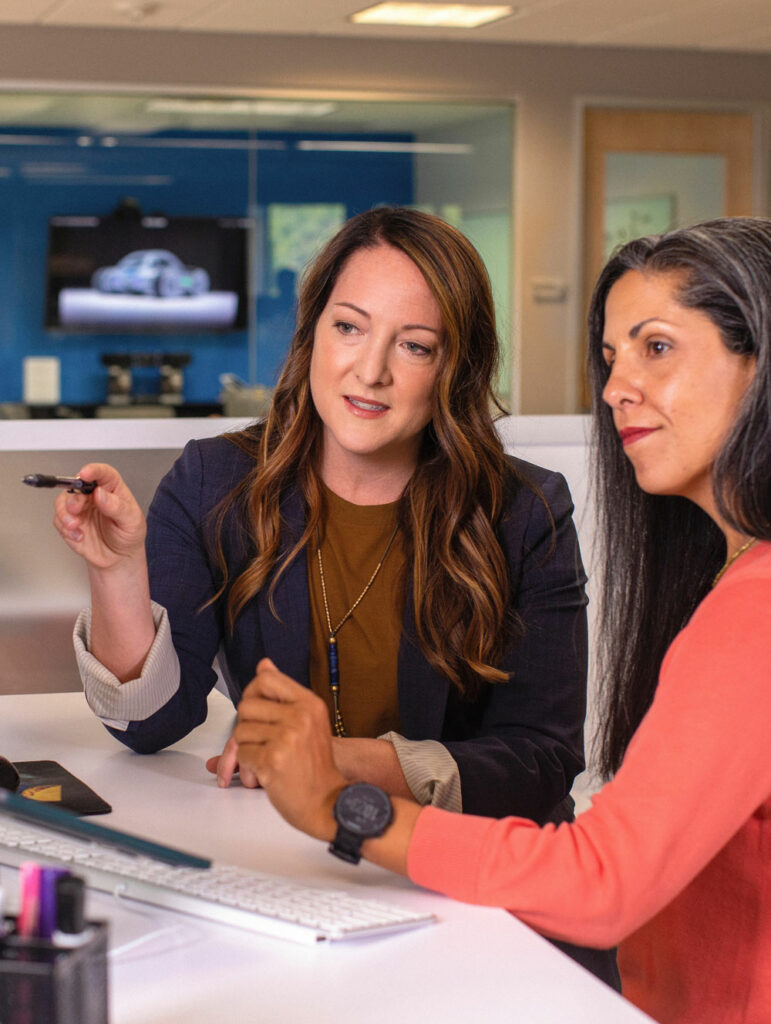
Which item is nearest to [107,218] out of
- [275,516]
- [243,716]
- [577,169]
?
[577,169]

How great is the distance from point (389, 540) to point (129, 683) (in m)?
0.39

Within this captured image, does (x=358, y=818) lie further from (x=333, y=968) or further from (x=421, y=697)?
(x=421, y=697)

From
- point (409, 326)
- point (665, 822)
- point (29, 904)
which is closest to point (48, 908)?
point (29, 904)

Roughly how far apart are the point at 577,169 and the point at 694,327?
17.5 ft

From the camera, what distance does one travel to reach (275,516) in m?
1.58

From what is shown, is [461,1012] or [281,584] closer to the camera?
[461,1012]

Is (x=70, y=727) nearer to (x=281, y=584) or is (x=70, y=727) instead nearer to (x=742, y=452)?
(x=281, y=584)

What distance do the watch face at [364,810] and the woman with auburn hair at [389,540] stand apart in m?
0.48

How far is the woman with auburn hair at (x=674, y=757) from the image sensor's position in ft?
3.00

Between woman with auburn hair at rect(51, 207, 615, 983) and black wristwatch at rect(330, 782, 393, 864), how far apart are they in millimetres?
476

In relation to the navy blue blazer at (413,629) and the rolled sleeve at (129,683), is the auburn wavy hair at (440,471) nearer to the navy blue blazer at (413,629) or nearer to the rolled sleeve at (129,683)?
the navy blue blazer at (413,629)

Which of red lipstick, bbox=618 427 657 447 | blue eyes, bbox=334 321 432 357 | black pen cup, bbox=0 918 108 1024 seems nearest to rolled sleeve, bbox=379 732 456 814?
red lipstick, bbox=618 427 657 447

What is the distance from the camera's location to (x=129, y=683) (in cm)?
138

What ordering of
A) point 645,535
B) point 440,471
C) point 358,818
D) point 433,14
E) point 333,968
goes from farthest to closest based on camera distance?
1. point 433,14
2. point 440,471
3. point 645,535
4. point 358,818
5. point 333,968
